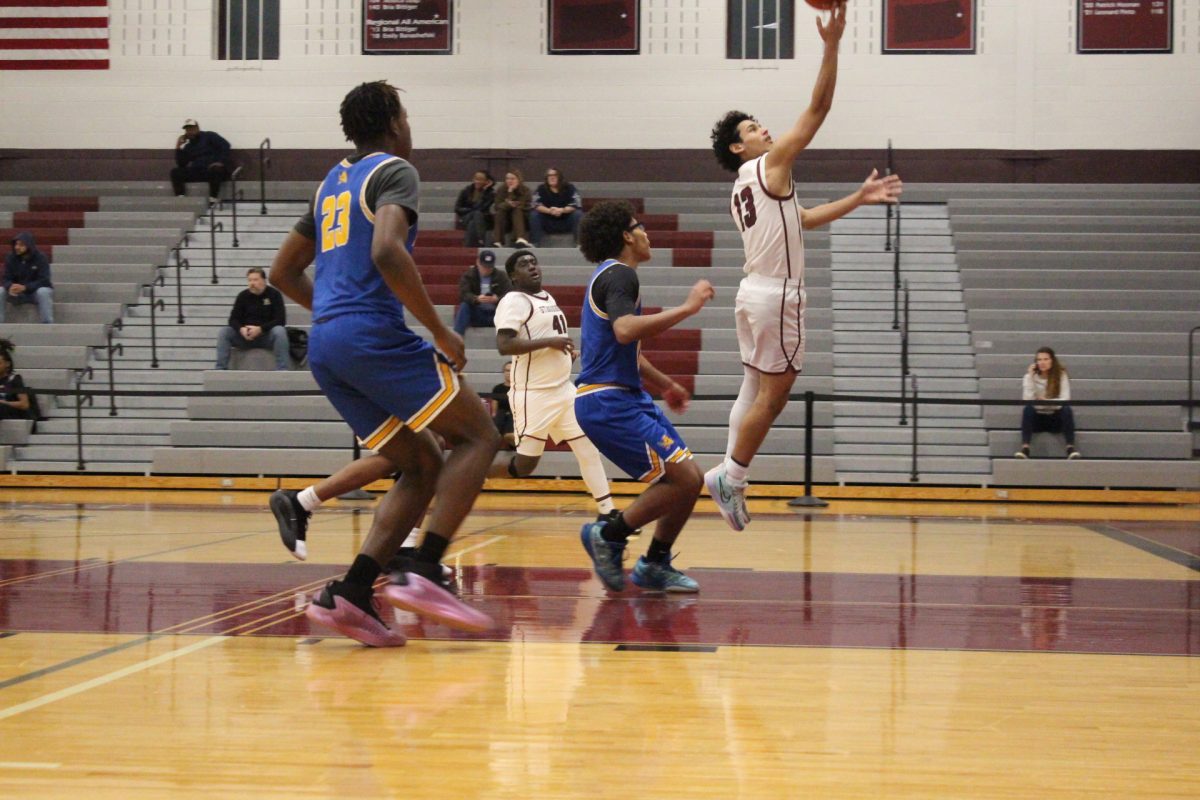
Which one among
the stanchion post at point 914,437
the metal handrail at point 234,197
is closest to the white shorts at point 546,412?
the stanchion post at point 914,437

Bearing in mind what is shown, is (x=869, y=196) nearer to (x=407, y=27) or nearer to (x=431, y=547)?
(x=431, y=547)

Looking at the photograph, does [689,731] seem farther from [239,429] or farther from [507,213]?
[507,213]

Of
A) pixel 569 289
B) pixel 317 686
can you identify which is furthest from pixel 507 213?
pixel 317 686

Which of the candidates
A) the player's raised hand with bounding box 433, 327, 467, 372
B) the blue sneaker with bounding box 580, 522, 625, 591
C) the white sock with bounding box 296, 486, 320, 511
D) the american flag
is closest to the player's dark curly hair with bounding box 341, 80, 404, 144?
the player's raised hand with bounding box 433, 327, 467, 372

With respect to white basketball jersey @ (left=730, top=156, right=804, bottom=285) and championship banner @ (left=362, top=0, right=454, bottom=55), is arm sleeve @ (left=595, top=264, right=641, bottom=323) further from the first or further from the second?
championship banner @ (left=362, top=0, right=454, bottom=55)

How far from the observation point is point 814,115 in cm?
577

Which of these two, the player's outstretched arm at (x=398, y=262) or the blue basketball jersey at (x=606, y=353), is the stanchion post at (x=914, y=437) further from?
the player's outstretched arm at (x=398, y=262)

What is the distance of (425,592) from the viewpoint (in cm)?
440

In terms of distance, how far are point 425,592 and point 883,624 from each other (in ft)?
6.02

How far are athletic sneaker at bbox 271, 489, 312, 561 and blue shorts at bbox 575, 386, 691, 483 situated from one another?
152 centimetres

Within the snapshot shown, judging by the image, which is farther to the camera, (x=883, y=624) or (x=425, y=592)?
(x=883, y=624)

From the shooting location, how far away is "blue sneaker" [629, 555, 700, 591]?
5965 mm

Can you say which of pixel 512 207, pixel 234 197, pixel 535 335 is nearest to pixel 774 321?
pixel 535 335

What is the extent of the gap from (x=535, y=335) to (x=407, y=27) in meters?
11.6
